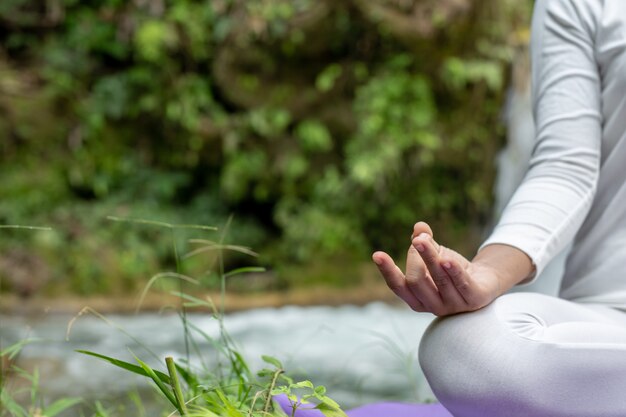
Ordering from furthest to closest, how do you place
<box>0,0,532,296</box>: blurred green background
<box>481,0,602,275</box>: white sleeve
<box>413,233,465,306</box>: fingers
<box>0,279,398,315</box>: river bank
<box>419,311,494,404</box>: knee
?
<box>0,0,532,296</box>: blurred green background, <box>0,279,398,315</box>: river bank, <box>481,0,602,275</box>: white sleeve, <box>419,311,494,404</box>: knee, <box>413,233,465,306</box>: fingers

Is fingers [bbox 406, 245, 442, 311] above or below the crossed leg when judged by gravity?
above

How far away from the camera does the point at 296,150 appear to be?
711cm

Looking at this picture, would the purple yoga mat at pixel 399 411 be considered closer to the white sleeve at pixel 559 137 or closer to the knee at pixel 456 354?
the knee at pixel 456 354

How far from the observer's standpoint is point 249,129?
703cm

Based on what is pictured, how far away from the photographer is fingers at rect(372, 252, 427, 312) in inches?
42.8

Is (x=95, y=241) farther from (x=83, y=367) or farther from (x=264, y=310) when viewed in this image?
(x=83, y=367)

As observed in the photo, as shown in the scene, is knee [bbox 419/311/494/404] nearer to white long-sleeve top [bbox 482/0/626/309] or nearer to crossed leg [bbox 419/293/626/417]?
crossed leg [bbox 419/293/626/417]

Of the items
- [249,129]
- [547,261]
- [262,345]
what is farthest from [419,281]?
[249,129]

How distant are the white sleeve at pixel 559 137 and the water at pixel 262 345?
215cm

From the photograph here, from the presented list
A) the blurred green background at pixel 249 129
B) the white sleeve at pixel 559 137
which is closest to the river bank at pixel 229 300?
the blurred green background at pixel 249 129

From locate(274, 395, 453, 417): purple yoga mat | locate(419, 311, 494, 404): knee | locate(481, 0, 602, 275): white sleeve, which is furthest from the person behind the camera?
locate(274, 395, 453, 417): purple yoga mat

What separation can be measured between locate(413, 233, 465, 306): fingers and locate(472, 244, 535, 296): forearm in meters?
0.09

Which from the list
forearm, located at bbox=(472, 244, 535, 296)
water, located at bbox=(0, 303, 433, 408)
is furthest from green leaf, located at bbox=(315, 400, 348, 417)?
water, located at bbox=(0, 303, 433, 408)

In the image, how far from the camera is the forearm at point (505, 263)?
1.24 metres
